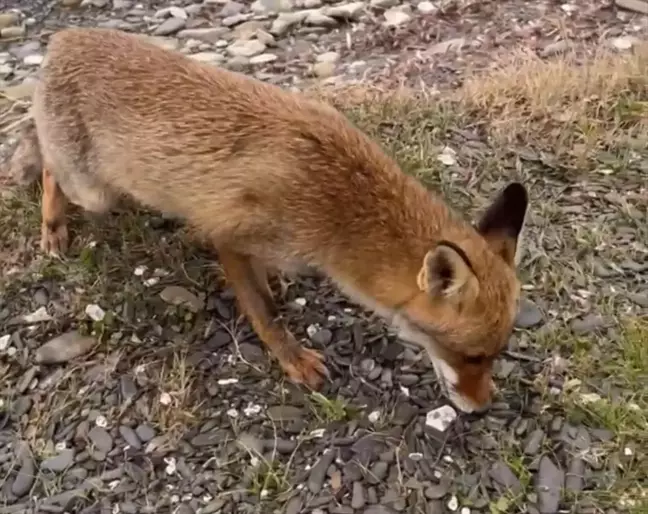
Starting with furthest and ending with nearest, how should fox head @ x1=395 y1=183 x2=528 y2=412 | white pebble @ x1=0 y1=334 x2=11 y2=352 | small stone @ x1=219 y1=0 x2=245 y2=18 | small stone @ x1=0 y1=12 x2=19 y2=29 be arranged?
1. small stone @ x1=219 y1=0 x2=245 y2=18
2. small stone @ x1=0 y1=12 x2=19 y2=29
3. white pebble @ x1=0 y1=334 x2=11 y2=352
4. fox head @ x1=395 y1=183 x2=528 y2=412

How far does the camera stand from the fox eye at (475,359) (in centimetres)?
420

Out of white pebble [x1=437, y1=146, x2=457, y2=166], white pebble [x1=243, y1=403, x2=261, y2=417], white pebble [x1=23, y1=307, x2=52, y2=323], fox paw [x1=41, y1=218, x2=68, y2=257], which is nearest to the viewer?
white pebble [x1=243, y1=403, x2=261, y2=417]

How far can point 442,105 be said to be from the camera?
6.50 metres

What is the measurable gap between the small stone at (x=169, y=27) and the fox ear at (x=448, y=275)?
4868mm

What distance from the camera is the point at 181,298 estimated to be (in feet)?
17.1

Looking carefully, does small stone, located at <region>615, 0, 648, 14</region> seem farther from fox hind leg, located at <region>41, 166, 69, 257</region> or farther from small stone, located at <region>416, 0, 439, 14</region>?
fox hind leg, located at <region>41, 166, 69, 257</region>

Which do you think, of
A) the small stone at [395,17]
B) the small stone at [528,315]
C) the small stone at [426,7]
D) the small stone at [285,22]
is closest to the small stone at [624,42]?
the small stone at [426,7]

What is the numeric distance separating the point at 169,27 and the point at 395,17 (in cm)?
201

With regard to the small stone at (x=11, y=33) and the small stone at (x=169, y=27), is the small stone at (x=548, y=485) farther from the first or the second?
the small stone at (x=11, y=33)

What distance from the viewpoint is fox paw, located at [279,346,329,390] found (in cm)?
474

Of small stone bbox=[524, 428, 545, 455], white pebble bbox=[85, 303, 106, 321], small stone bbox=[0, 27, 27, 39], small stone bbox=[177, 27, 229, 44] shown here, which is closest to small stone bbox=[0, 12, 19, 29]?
small stone bbox=[0, 27, 27, 39]

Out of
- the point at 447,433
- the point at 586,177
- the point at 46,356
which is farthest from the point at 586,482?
the point at 46,356

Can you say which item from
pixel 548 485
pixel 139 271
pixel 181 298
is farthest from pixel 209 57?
pixel 548 485

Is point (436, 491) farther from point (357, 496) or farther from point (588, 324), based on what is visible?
point (588, 324)
